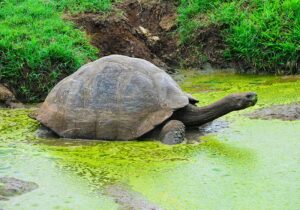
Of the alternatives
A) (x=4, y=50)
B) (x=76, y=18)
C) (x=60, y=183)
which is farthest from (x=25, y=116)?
(x=76, y=18)

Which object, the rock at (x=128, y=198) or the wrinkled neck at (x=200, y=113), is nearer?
the rock at (x=128, y=198)

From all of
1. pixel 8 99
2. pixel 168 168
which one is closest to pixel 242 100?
pixel 168 168

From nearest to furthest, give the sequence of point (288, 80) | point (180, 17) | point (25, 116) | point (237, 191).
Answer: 1. point (237, 191)
2. point (25, 116)
3. point (288, 80)
4. point (180, 17)

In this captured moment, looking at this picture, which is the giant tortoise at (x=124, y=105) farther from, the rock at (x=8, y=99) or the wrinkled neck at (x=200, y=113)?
the rock at (x=8, y=99)

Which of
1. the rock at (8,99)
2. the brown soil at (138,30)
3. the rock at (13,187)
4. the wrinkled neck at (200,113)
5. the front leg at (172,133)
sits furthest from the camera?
the brown soil at (138,30)

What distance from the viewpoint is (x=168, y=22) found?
1052 centimetres

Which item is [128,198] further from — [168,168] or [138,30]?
[138,30]

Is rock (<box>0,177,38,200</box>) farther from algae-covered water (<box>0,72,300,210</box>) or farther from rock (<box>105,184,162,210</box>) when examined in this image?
rock (<box>105,184,162,210</box>)

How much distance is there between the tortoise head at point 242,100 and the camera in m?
5.84

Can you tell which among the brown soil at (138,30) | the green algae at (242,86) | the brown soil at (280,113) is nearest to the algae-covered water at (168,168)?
the brown soil at (280,113)

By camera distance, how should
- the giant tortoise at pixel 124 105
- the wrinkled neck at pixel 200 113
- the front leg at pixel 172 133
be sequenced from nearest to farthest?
the front leg at pixel 172 133
the giant tortoise at pixel 124 105
the wrinkled neck at pixel 200 113

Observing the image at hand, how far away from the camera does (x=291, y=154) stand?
5.05m

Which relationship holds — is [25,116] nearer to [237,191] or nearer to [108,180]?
[108,180]

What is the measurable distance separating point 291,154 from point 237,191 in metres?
1.01
